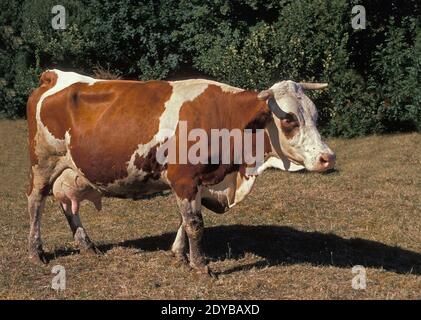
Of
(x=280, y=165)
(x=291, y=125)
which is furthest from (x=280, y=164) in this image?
(x=291, y=125)

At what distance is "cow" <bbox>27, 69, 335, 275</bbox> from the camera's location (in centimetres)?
791

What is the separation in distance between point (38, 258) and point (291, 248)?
10.4 ft

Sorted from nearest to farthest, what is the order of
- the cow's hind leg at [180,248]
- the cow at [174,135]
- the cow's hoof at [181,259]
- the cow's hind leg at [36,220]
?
the cow at [174,135] < the cow's hoof at [181,259] < the cow's hind leg at [180,248] < the cow's hind leg at [36,220]

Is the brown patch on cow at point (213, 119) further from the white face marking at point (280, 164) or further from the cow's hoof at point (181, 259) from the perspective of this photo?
the cow's hoof at point (181, 259)

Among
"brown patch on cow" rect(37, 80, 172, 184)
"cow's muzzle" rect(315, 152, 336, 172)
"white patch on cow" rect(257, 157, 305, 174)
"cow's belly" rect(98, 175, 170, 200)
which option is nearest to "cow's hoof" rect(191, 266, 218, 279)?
"cow's belly" rect(98, 175, 170, 200)

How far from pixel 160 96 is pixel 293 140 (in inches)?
60.2

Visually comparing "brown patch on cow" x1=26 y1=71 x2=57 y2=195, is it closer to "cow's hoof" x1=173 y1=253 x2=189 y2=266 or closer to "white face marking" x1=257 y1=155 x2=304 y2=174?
"cow's hoof" x1=173 y1=253 x2=189 y2=266

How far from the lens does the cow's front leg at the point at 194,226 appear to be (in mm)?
7969

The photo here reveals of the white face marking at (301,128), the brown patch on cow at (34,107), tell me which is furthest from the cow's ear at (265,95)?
the brown patch on cow at (34,107)

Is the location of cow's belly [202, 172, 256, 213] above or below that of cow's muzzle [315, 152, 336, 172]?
below

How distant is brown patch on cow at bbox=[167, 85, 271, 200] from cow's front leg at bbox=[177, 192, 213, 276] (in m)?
0.08

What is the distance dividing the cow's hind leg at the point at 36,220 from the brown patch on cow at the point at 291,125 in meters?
3.09

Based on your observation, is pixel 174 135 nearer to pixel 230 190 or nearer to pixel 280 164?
pixel 230 190

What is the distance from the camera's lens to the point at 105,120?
841cm
